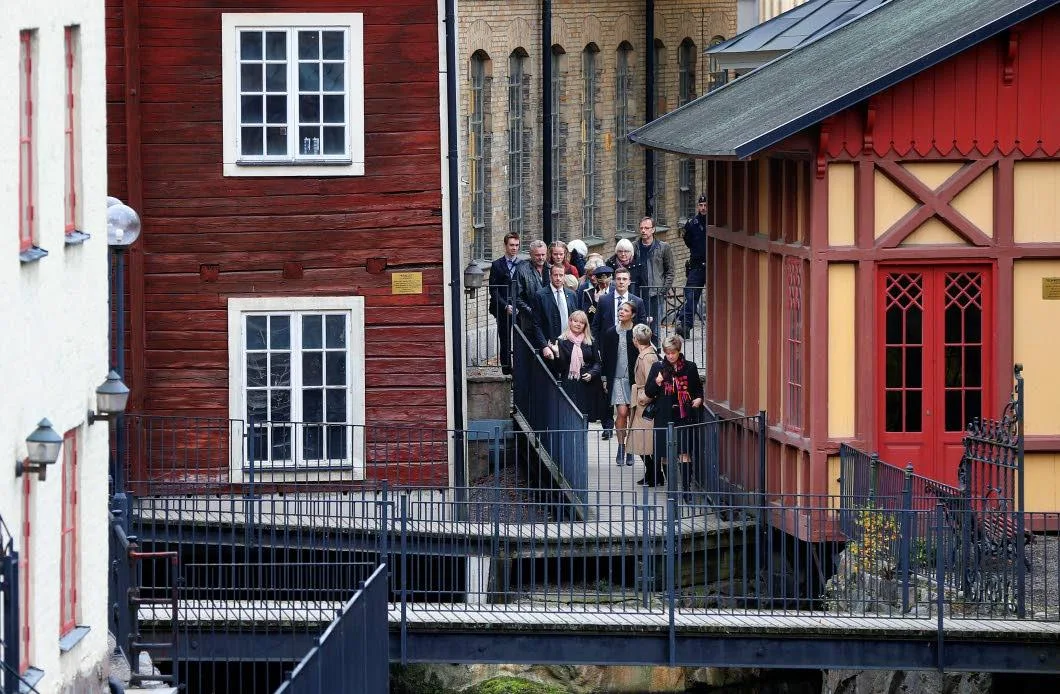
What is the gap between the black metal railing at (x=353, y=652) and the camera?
46.9 ft

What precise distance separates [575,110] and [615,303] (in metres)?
15.8

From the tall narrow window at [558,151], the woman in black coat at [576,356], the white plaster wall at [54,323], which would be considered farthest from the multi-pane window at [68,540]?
the tall narrow window at [558,151]

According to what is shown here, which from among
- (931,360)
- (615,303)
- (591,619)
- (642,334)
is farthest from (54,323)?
(615,303)

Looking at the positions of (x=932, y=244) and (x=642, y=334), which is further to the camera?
(x=642, y=334)

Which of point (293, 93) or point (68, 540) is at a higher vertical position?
point (293, 93)

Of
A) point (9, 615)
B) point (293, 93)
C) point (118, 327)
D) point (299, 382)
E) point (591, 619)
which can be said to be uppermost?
point (293, 93)

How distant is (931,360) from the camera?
21016mm

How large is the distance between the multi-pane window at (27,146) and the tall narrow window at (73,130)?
121 centimetres

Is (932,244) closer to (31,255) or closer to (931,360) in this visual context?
(931,360)

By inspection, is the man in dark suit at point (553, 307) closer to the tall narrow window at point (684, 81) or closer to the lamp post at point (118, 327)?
the lamp post at point (118, 327)

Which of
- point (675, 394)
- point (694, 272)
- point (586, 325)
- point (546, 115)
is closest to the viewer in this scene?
point (675, 394)

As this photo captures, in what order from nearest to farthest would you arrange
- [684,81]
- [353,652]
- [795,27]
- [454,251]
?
[353,652]
[454,251]
[795,27]
[684,81]

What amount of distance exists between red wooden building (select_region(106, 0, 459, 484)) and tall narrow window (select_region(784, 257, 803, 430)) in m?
4.08

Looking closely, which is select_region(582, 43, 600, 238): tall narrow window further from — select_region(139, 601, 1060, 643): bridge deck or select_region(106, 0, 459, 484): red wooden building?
select_region(139, 601, 1060, 643): bridge deck
